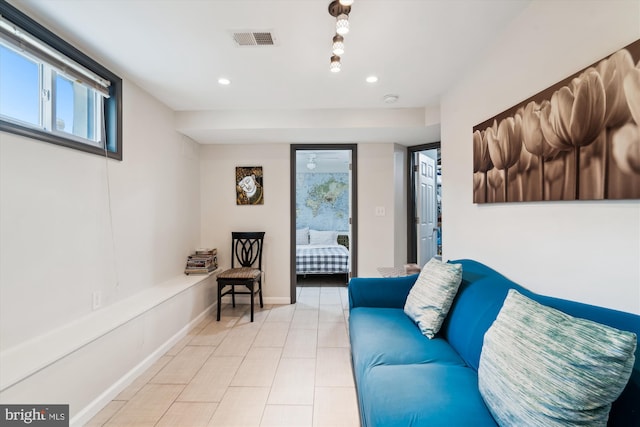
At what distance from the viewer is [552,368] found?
89 cm

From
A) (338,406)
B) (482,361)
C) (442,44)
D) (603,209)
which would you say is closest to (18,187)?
(338,406)

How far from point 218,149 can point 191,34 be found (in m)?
2.16

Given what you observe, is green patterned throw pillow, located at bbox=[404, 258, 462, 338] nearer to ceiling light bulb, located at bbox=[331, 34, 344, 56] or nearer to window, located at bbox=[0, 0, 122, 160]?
ceiling light bulb, located at bbox=[331, 34, 344, 56]

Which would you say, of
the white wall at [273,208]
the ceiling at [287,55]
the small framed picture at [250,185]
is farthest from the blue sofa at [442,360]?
the small framed picture at [250,185]

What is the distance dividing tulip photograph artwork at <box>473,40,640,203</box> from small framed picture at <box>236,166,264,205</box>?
2.87 meters

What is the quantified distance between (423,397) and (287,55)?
222cm

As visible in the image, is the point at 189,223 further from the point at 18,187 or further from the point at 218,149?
the point at 18,187

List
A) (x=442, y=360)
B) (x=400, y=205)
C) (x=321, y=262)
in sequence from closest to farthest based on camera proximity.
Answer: (x=442, y=360) → (x=400, y=205) → (x=321, y=262)

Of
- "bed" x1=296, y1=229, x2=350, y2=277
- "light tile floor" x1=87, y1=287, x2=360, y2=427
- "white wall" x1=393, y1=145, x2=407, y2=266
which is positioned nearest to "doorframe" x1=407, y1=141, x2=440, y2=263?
"white wall" x1=393, y1=145, x2=407, y2=266

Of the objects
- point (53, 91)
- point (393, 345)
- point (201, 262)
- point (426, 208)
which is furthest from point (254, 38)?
point (426, 208)

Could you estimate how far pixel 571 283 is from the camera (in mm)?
1277

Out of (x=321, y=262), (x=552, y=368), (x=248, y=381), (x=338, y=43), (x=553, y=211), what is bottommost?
(x=248, y=381)

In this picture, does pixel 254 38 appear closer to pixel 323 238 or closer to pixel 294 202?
pixel 294 202

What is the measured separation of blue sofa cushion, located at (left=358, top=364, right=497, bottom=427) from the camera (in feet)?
3.47
